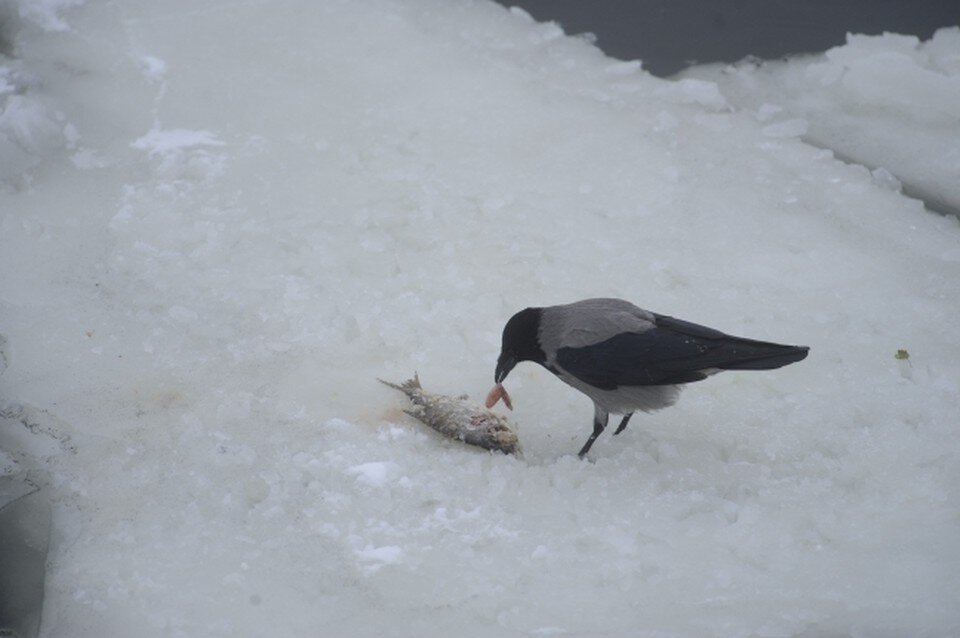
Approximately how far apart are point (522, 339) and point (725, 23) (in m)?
3.45

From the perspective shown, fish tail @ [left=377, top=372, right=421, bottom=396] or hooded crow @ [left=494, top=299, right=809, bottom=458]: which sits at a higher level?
hooded crow @ [left=494, top=299, right=809, bottom=458]

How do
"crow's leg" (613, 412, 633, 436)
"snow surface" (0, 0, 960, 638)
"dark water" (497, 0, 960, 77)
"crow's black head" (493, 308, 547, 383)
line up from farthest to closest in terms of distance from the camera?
"dark water" (497, 0, 960, 77)
"crow's leg" (613, 412, 633, 436)
"crow's black head" (493, 308, 547, 383)
"snow surface" (0, 0, 960, 638)

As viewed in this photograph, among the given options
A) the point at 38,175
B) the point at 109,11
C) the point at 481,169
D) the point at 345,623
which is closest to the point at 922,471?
the point at 345,623

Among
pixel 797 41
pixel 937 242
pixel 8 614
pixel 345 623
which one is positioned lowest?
pixel 8 614

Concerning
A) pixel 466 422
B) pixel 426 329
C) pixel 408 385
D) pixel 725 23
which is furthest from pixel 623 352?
pixel 725 23

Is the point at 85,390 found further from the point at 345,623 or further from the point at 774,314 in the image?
the point at 774,314

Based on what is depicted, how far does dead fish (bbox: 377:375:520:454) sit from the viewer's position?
3.54 meters

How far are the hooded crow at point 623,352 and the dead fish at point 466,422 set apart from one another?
0.73ft

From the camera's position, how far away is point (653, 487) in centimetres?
345

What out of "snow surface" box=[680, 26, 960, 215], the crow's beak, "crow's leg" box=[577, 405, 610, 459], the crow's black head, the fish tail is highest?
"snow surface" box=[680, 26, 960, 215]

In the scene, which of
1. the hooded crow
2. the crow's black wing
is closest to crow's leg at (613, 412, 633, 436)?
the hooded crow

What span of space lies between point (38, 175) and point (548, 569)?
132 inches

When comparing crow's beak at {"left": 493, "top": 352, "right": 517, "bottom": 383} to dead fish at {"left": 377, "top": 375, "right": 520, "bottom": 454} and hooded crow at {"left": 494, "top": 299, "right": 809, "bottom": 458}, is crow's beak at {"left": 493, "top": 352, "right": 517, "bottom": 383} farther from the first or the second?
dead fish at {"left": 377, "top": 375, "right": 520, "bottom": 454}

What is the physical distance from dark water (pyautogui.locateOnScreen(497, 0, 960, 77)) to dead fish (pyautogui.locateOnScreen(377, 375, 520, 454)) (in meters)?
3.08
